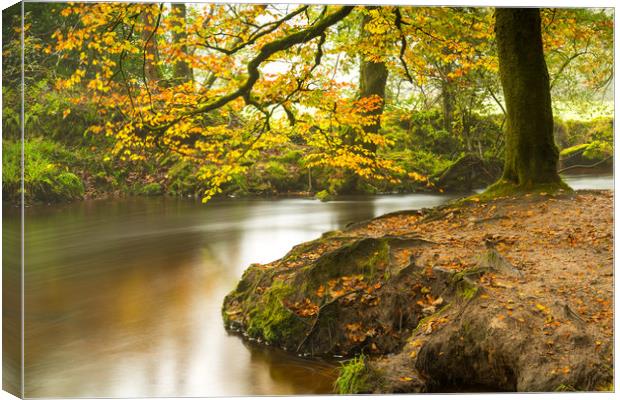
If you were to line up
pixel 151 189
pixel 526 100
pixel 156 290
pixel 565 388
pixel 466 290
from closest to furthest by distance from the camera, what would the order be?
pixel 565 388 < pixel 466 290 < pixel 156 290 < pixel 151 189 < pixel 526 100

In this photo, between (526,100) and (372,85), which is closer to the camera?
(372,85)

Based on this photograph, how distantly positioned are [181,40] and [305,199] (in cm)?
154

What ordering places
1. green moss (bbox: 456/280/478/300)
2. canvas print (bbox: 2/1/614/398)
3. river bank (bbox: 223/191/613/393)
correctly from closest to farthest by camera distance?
river bank (bbox: 223/191/613/393) → canvas print (bbox: 2/1/614/398) → green moss (bbox: 456/280/478/300)

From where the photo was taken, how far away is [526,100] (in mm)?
5508

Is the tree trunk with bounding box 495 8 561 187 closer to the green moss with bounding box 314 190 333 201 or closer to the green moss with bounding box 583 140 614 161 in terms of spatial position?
the green moss with bounding box 583 140 614 161

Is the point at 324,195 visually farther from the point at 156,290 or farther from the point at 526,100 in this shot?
the point at 526,100

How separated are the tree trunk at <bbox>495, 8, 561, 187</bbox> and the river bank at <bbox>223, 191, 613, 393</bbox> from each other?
25cm

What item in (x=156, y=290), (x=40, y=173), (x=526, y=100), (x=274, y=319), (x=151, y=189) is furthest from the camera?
(x=526, y=100)

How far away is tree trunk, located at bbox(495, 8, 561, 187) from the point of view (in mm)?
5430

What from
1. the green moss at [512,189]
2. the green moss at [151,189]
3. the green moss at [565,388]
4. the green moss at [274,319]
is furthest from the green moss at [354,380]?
the green moss at [151,189]

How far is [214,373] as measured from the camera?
4.44m

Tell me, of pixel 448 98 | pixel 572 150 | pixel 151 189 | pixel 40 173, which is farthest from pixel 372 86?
pixel 40 173

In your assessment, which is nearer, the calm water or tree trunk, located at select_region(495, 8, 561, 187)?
the calm water

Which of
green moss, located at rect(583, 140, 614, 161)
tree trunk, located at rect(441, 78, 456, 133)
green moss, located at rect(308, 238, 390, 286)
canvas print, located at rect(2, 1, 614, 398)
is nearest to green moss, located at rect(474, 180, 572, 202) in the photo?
canvas print, located at rect(2, 1, 614, 398)
